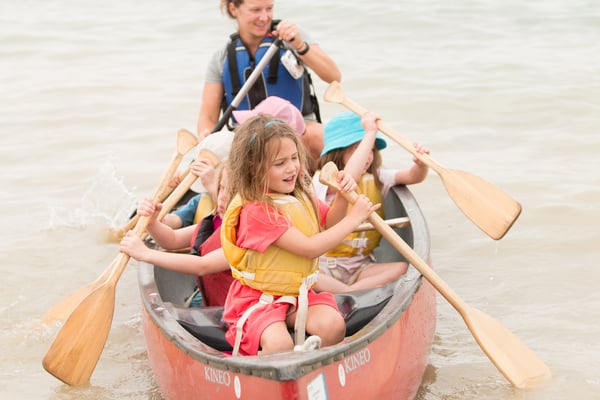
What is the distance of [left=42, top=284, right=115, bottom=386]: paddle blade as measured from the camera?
12.0ft

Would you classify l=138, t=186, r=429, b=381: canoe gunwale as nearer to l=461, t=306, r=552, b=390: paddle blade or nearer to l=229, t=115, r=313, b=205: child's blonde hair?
l=461, t=306, r=552, b=390: paddle blade

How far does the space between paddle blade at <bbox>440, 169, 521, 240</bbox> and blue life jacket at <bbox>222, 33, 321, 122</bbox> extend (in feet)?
3.65

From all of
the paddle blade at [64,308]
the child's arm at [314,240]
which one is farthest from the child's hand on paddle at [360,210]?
the paddle blade at [64,308]

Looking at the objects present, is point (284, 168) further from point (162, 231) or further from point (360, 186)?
point (360, 186)

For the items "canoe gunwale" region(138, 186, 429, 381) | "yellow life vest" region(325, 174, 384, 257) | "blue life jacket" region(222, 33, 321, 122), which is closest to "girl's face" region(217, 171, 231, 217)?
"canoe gunwale" region(138, 186, 429, 381)

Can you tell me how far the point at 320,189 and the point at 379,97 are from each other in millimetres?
4614

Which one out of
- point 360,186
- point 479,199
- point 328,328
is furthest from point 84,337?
point 479,199

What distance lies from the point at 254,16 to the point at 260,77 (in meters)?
0.34

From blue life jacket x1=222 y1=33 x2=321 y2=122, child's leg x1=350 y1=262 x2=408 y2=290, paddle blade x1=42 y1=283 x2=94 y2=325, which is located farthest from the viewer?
blue life jacket x1=222 y1=33 x2=321 y2=122

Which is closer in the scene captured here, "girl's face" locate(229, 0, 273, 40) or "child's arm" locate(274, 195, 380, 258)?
"child's arm" locate(274, 195, 380, 258)

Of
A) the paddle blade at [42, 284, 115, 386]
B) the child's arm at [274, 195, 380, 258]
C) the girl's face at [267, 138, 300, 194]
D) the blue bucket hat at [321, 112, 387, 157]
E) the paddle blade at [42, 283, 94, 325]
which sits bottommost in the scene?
the paddle blade at [42, 283, 94, 325]

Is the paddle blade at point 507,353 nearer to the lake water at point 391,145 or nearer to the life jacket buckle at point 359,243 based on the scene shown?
the lake water at point 391,145

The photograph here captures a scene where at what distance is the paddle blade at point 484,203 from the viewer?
4.00 metres

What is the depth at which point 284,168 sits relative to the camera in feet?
9.77
